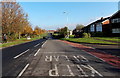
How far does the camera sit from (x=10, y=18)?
114ft

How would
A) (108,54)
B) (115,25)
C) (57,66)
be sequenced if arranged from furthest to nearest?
1. (115,25)
2. (108,54)
3. (57,66)

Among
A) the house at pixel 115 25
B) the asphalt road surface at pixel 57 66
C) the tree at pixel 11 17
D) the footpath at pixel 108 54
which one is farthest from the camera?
the house at pixel 115 25

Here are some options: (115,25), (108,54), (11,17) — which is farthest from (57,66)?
(115,25)

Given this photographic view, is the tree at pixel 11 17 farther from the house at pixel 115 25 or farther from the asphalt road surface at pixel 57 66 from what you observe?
the house at pixel 115 25

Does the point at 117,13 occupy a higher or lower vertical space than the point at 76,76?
higher

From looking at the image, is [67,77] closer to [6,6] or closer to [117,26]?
[6,6]

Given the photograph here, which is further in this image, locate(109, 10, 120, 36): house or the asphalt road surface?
locate(109, 10, 120, 36): house

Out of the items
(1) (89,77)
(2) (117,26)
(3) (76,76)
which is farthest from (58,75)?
(2) (117,26)

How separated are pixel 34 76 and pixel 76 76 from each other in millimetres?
1853

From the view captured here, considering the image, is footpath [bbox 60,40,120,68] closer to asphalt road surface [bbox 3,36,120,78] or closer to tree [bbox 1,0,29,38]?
asphalt road surface [bbox 3,36,120,78]

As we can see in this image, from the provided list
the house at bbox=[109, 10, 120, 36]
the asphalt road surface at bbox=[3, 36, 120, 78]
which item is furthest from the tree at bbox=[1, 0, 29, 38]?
the house at bbox=[109, 10, 120, 36]

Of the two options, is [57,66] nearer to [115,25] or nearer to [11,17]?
[11,17]

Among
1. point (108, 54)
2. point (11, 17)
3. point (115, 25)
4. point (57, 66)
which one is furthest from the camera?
point (115, 25)

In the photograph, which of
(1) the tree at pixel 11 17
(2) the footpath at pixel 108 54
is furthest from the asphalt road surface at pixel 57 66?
(1) the tree at pixel 11 17
